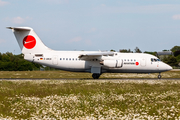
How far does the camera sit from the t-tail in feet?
106

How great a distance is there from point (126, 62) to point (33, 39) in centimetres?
1285

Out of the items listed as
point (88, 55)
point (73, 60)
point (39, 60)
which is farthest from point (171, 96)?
point (39, 60)

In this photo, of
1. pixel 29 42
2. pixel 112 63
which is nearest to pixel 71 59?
pixel 112 63

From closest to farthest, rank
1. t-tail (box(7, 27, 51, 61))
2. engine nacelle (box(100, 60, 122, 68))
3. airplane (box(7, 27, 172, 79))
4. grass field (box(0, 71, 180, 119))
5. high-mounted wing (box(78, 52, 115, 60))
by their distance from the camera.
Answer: grass field (box(0, 71, 180, 119)) → high-mounted wing (box(78, 52, 115, 60)) → engine nacelle (box(100, 60, 122, 68)) → airplane (box(7, 27, 172, 79)) → t-tail (box(7, 27, 51, 61))

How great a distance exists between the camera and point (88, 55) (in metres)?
30.6

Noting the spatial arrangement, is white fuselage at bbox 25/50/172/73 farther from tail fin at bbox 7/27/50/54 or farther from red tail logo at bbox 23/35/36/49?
red tail logo at bbox 23/35/36/49

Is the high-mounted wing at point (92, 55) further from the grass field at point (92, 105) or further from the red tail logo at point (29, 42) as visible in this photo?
the grass field at point (92, 105)

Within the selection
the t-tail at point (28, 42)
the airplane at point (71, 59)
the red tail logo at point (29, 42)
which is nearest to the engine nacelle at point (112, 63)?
the airplane at point (71, 59)

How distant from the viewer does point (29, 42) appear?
32.6 metres

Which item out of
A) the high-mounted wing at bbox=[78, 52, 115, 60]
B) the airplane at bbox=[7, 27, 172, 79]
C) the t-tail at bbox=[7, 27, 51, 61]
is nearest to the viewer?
the high-mounted wing at bbox=[78, 52, 115, 60]

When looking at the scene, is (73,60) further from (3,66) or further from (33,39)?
(3,66)

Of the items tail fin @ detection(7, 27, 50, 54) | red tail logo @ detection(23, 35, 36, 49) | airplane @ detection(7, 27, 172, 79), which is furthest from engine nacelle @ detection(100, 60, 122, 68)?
red tail logo @ detection(23, 35, 36, 49)

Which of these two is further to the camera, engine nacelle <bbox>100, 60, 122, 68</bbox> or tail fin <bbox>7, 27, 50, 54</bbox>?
tail fin <bbox>7, 27, 50, 54</bbox>

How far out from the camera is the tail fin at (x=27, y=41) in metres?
32.4
